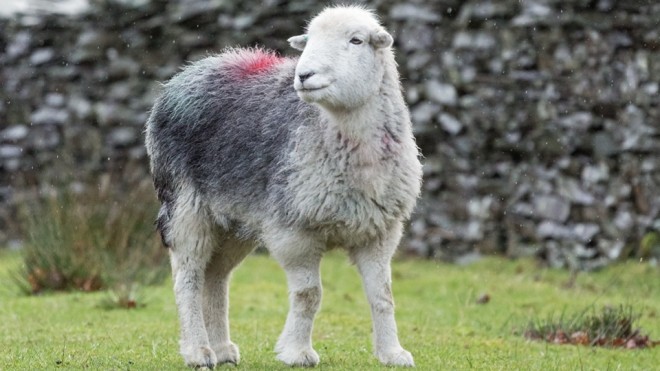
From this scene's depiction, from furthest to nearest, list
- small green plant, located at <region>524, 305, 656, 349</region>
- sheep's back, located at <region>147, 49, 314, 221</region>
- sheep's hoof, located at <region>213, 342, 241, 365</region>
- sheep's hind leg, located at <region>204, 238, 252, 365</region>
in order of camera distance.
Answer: small green plant, located at <region>524, 305, 656, 349</region> → sheep's hind leg, located at <region>204, 238, 252, 365</region> → sheep's hoof, located at <region>213, 342, 241, 365</region> → sheep's back, located at <region>147, 49, 314, 221</region>

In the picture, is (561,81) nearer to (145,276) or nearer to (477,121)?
(477,121)

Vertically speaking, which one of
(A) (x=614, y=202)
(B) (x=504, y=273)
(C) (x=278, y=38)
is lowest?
(B) (x=504, y=273)

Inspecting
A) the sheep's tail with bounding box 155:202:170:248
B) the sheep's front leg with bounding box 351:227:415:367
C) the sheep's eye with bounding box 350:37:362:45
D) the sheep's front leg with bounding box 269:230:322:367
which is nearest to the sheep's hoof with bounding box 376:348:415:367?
the sheep's front leg with bounding box 351:227:415:367

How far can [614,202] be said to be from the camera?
12250 mm

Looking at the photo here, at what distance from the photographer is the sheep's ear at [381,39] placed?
19.1ft

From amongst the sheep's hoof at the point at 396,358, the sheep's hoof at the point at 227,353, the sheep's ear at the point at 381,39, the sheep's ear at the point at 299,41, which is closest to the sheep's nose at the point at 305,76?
the sheep's ear at the point at 381,39

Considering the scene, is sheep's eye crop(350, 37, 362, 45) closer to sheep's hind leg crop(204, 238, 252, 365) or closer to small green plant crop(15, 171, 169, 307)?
sheep's hind leg crop(204, 238, 252, 365)

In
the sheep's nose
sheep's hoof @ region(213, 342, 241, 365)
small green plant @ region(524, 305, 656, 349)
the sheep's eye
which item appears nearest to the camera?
the sheep's nose

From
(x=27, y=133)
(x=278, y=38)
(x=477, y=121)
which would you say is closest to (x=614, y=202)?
(x=477, y=121)

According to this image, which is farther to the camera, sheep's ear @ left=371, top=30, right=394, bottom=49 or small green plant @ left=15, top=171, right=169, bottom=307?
small green plant @ left=15, top=171, right=169, bottom=307

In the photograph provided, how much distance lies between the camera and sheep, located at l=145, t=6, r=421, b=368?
5.78 metres

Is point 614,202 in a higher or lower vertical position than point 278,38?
lower

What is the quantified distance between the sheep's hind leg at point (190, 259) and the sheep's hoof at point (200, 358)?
4cm

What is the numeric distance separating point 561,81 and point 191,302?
733 cm
